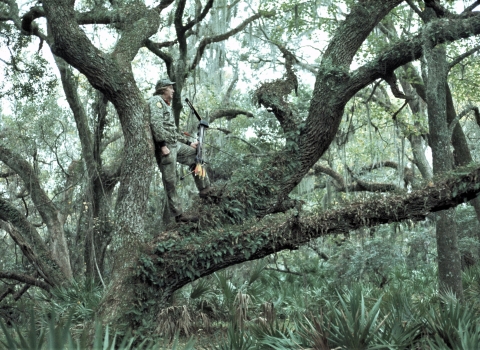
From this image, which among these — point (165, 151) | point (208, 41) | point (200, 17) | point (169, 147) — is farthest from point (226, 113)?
point (165, 151)

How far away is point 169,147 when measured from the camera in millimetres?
7355

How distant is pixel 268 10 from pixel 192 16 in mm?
2021

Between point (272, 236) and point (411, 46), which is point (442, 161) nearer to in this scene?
point (411, 46)

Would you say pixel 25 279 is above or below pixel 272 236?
below

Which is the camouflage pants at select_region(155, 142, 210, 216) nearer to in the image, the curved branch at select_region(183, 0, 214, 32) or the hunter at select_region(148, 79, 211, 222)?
the hunter at select_region(148, 79, 211, 222)

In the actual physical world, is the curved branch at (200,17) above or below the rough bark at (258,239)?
above

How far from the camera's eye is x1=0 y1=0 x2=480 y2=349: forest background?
19.1 feet

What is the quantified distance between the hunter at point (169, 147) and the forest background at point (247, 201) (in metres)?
0.18

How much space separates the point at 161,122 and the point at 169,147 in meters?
0.39

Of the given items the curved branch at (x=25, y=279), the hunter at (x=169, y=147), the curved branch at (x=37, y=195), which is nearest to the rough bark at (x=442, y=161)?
the hunter at (x=169, y=147)

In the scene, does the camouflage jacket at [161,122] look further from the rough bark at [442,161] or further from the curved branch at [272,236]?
the rough bark at [442,161]

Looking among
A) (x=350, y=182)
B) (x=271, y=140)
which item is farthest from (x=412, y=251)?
(x=271, y=140)

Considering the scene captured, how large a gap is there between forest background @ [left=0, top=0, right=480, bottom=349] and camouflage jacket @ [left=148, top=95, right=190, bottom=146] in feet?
0.55

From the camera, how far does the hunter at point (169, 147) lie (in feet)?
23.7
